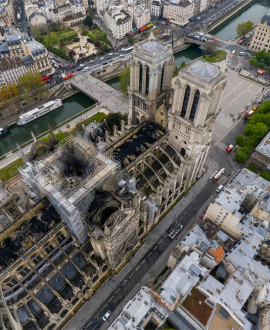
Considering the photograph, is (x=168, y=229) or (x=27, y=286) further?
(x=168, y=229)

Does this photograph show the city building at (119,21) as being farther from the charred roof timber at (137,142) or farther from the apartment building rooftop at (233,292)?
the apartment building rooftop at (233,292)

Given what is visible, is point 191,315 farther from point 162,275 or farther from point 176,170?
point 176,170

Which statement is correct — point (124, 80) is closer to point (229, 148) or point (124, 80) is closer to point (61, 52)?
point (229, 148)

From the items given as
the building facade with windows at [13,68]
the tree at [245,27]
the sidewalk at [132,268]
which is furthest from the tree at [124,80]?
the tree at [245,27]

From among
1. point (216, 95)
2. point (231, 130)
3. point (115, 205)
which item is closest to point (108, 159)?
point (115, 205)

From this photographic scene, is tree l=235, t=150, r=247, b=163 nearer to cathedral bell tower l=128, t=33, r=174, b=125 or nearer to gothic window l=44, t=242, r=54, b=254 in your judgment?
cathedral bell tower l=128, t=33, r=174, b=125

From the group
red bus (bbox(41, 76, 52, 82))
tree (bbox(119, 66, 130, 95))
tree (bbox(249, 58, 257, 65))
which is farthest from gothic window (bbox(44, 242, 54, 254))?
tree (bbox(249, 58, 257, 65))

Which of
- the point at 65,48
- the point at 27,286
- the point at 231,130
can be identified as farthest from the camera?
the point at 65,48
